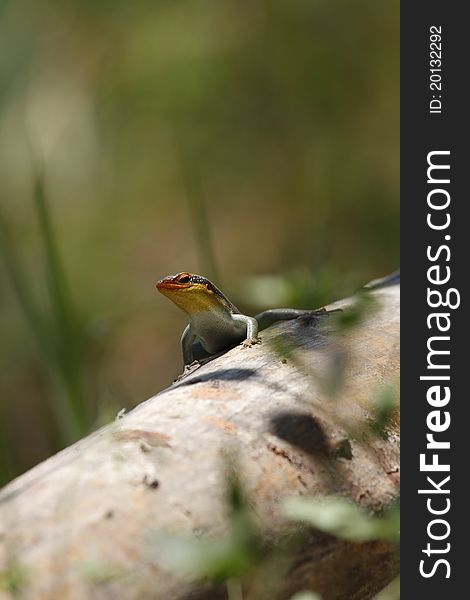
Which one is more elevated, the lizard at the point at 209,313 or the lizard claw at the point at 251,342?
the lizard claw at the point at 251,342

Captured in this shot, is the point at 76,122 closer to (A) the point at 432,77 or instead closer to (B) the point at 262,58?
(B) the point at 262,58

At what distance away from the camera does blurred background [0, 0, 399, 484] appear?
7961 mm

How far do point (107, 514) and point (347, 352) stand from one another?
1.16 m

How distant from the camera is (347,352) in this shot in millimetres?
3090

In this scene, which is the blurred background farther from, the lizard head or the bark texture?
the bark texture

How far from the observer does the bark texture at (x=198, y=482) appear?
210 cm

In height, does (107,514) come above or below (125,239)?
above

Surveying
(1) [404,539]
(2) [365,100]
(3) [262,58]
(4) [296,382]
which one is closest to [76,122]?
(3) [262,58]

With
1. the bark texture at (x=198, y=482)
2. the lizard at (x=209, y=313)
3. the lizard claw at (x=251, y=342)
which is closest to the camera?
the bark texture at (x=198, y=482)

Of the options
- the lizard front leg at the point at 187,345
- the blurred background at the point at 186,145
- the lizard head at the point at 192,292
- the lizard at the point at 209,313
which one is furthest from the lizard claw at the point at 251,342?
the blurred background at the point at 186,145

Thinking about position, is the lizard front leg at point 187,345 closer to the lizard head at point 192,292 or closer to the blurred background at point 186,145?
the lizard head at point 192,292

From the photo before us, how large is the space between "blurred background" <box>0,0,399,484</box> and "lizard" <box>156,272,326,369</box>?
3.38 meters

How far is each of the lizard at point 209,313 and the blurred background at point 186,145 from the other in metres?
3.38

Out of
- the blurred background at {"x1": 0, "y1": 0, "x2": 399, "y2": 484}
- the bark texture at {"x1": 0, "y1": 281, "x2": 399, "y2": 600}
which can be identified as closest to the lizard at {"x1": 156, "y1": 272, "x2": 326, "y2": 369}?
the bark texture at {"x1": 0, "y1": 281, "x2": 399, "y2": 600}
